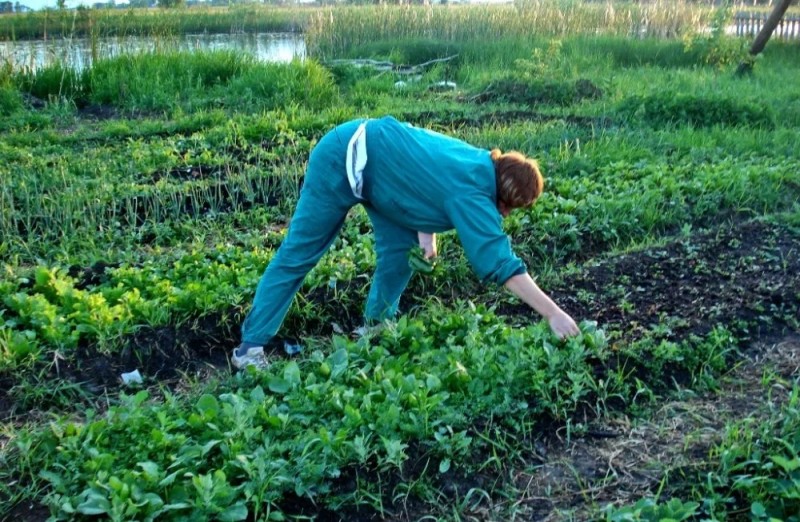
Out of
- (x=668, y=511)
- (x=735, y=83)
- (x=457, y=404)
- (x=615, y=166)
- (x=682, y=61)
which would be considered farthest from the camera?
(x=682, y=61)

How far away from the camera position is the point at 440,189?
3.57 metres

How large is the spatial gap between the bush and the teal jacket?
615cm

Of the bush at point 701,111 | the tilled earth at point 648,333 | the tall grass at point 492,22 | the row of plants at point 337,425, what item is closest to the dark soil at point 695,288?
the tilled earth at point 648,333

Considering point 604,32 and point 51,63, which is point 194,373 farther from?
point 604,32

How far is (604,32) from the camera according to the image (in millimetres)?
17141

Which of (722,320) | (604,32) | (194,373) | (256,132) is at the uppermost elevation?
(604,32)

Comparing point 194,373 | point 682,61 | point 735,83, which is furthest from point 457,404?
point 682,61

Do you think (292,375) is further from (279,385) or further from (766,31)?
(766,31)

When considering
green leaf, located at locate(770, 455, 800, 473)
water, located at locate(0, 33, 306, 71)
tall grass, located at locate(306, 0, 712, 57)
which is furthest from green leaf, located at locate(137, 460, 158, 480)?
tall grass, located at locate(306, 0, 712, 57)

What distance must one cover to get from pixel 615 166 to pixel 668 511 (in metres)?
4.79

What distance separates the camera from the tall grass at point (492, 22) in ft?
51.5

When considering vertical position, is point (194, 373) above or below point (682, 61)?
below

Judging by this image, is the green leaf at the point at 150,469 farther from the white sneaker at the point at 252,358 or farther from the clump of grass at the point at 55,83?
the clump of grass at the point at 55,83

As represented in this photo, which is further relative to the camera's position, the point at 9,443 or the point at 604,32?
the point at 604,32
